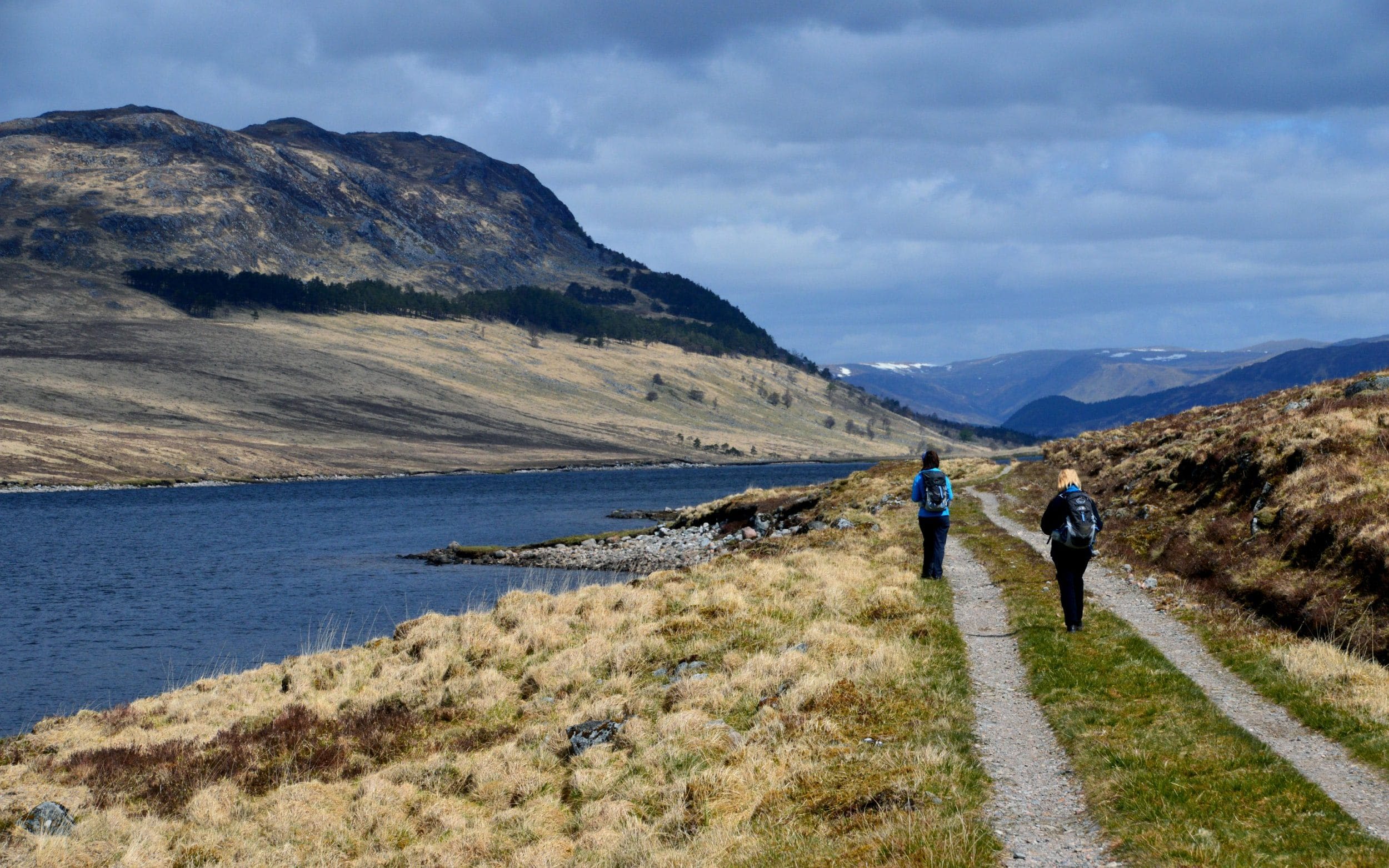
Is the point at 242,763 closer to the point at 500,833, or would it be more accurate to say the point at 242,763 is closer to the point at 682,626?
the point at 500,833

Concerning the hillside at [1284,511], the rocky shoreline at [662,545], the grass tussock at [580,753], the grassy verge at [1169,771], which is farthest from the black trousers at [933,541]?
the rocky shoreline at [662,545]

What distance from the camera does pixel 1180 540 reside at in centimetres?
2691

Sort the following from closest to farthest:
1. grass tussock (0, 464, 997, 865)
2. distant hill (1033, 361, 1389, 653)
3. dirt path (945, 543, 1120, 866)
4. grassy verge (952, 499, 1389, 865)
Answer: grassy verge (952, 499, 1389, 865) < dirt path (945, 543, 1120, 866) < grass tussock (0, 464, 997, 865) < distant hill (1033, 361, 1389, 653)

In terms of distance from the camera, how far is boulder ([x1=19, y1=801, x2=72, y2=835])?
16.7m

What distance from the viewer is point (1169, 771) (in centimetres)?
1148

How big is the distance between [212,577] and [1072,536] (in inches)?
2501

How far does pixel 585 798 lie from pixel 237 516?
111097 mm

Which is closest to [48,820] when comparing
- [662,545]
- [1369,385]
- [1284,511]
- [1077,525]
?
[1077,525]

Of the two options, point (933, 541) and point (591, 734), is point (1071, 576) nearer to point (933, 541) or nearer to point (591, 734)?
point (933, 541)

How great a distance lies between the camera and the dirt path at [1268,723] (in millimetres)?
10352

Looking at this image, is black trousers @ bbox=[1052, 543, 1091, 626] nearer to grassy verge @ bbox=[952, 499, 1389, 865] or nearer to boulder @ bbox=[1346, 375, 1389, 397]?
grassy verge @ bbox=[952, 499, 1389, 865]

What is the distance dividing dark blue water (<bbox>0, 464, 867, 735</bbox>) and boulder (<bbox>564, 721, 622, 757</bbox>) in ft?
74.3

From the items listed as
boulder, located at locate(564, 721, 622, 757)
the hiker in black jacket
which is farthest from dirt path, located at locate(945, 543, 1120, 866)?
boulder, located at locate(564, 721, 622, 757)

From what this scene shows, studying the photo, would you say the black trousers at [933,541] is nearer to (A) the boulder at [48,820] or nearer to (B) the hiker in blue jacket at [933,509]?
(B) the hiker in blue jacket at [933,509]
